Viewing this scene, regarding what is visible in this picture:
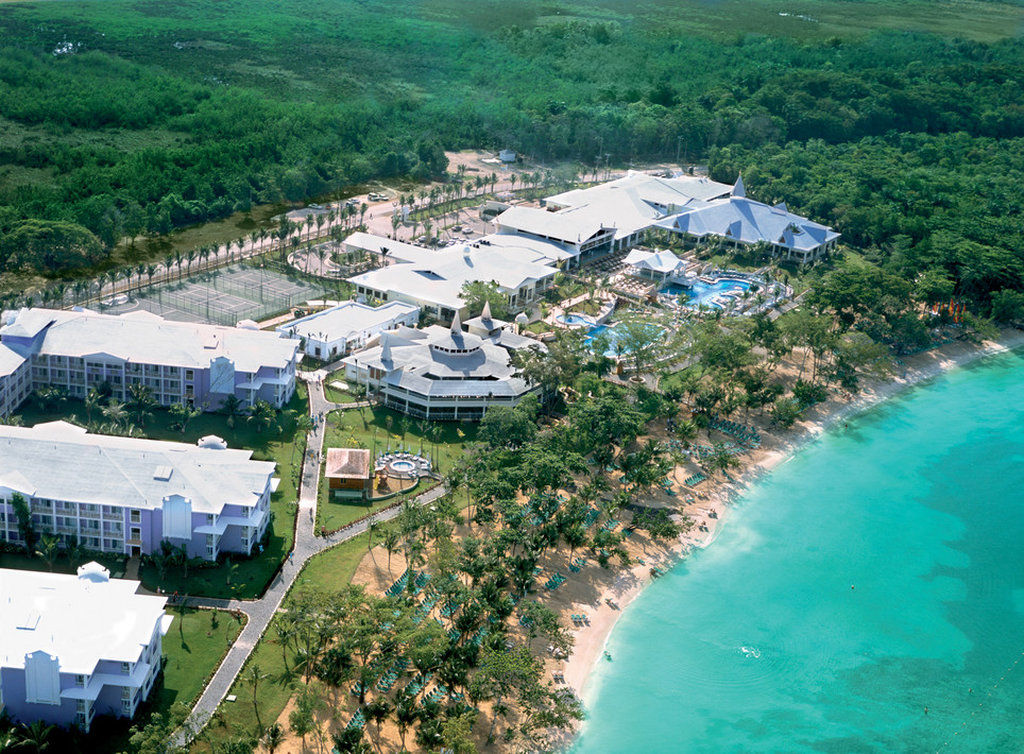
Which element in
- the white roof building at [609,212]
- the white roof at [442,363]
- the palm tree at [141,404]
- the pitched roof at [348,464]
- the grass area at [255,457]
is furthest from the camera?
the white roof building at [609,212]

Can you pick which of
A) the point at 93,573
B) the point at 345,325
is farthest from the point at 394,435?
the point at 93,573

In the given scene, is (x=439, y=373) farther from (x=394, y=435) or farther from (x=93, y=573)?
(x=93, y=573)

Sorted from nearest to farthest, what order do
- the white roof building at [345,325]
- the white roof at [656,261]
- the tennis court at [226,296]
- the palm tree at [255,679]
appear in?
the palm tree at [255,679], the white roof building at [345,325], the tennis court at [226,296], the white roof at [656,261]

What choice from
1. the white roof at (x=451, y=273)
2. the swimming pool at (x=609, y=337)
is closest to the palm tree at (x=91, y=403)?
the white roof at (x=451, y=273)

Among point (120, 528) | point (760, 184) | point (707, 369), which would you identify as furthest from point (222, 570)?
point (760, 184)

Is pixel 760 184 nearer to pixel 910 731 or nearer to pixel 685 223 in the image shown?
pixel 685 223

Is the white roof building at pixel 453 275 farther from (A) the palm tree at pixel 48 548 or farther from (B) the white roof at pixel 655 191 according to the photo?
(A) the palm tree at pixel 48 548
